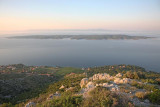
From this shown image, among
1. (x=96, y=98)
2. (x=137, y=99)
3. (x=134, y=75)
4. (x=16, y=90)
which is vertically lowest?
(x=16, y=90)

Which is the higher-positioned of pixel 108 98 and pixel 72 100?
pixel 108 98

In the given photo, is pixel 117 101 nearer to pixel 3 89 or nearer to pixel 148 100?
pixel 148 100

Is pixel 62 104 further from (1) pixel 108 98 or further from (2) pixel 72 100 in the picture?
(1) pixel 108 98

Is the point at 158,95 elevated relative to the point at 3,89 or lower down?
elevated

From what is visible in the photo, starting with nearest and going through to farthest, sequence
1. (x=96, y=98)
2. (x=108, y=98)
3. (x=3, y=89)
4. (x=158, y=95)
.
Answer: (x=108, y=98) < (x=96, y=98) < (x=158, y=95) < (x=3, y=89)

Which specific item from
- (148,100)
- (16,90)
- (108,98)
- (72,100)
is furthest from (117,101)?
(16,90)

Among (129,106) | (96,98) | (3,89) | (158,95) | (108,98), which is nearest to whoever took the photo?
(129,106)

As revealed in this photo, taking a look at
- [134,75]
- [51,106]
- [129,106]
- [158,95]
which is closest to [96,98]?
[129,106]

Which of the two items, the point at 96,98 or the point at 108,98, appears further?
the point at 96,98

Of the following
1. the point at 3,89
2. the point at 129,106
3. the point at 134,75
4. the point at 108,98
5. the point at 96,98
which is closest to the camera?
the point at 129,106
